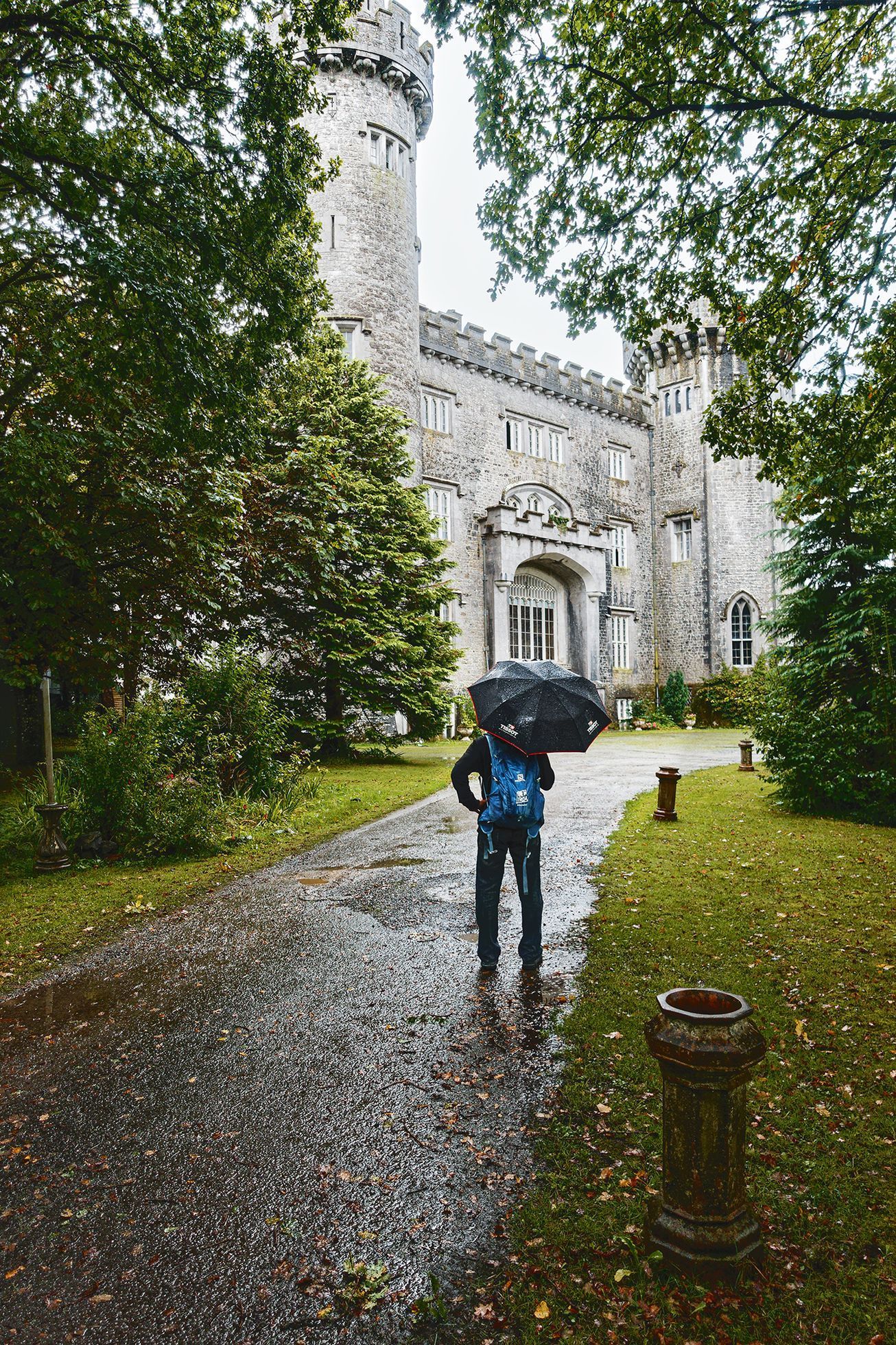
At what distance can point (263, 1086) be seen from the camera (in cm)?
352

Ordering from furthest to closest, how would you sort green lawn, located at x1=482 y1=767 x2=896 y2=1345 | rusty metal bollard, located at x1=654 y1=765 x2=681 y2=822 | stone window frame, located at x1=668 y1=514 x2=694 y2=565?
stone window frame, located at x1=668 y1=514 x2=694 y2=565, rusty metal bollard, located at x1=654 y1=765 x2=681 y2=822, green lawn, located at x1=482 y1=767 x2=896 y2=1345

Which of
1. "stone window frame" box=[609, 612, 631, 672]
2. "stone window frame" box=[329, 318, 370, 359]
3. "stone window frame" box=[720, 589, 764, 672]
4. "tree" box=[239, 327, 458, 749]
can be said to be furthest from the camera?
"stone window frame" box=[609, 612, 631, 672]

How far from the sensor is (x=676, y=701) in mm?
32406

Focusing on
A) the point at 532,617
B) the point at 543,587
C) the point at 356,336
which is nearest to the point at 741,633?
the point at 543,587

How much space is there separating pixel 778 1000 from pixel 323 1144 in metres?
2.74

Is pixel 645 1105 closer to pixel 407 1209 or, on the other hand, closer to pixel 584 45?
pixel 407 1209

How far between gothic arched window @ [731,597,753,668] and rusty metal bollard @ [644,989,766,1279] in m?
33.1

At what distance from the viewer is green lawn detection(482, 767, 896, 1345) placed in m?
2.24

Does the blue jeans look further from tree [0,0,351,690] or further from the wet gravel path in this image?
tree [0,0,351,690]

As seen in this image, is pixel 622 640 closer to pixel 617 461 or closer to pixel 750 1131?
pixel 617 461

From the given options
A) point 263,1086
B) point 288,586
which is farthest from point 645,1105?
point 288,586

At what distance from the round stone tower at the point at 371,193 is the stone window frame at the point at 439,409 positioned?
3.28 m

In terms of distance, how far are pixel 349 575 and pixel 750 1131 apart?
47.7ft

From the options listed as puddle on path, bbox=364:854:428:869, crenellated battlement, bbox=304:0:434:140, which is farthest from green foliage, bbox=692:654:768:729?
puddle on path, bbox=364:854:428:869
